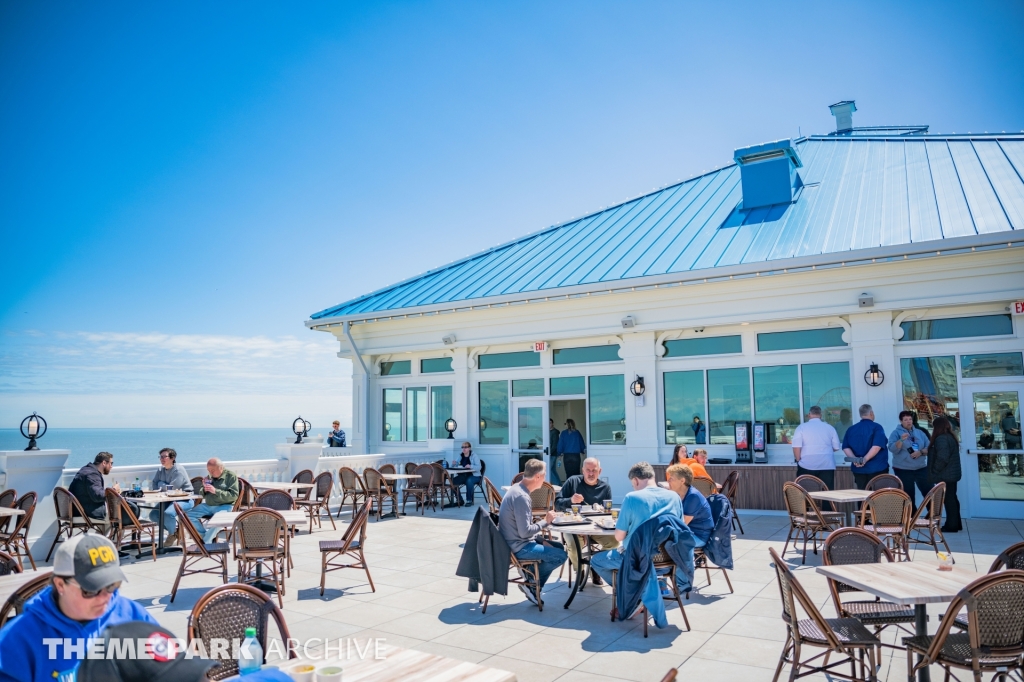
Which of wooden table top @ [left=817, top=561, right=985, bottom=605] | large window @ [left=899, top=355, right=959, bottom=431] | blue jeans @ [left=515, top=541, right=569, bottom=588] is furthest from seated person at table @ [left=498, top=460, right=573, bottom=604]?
large window @ [left=899, top=355, right=959, bottom=431]

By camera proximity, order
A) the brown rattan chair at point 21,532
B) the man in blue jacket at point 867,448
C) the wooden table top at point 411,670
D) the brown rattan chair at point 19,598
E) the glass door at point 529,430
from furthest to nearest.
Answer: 1. the glass door at point 529,430
2. the man in blue jacket at point 867,448
3. the brown rattan chair at point 21,532
4. the brown rattan chair at point 19,598
5. the wooden table top at point 411,670

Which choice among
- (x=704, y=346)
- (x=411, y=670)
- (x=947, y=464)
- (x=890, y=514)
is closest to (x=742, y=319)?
(x=704, y=346)

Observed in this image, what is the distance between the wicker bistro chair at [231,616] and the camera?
3.33 meters

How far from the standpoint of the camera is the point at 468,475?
15.1 m

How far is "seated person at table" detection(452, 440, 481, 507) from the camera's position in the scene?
15.1m

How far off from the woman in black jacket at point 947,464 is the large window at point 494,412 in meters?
8.86

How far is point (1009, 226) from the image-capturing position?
1015 cm

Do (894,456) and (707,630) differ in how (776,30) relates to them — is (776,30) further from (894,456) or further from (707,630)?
(707,630)

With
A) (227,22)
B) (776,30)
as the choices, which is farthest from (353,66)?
(776,30)

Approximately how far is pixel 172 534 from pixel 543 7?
12.6 metres

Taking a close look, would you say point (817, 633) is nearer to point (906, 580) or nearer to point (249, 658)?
point (906, 580)

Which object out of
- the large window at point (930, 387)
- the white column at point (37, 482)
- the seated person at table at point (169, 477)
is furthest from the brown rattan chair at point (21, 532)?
the large window at point (930, 387)

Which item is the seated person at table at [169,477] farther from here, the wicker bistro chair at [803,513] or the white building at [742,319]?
the wicker bistro chair at [803,513]

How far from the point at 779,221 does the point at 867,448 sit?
519 centimetres
